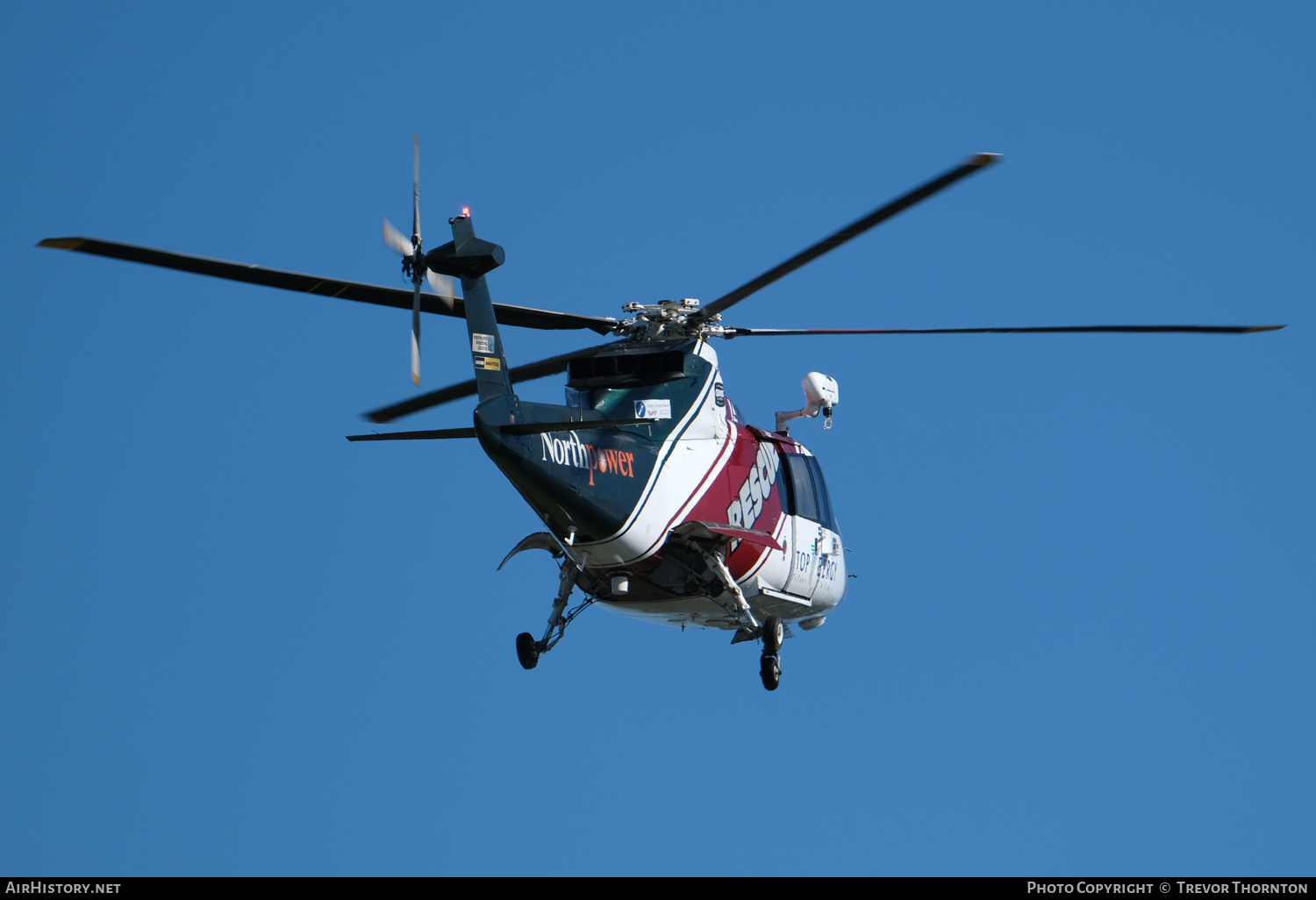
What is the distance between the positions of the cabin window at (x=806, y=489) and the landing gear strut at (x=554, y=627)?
12.8 ft

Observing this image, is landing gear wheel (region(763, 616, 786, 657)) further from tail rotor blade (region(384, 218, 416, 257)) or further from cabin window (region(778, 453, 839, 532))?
tail rotor blade (region(384, 218, 416, 257))

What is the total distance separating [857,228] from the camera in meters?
18.8

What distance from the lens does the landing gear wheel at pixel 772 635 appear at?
71.6ft

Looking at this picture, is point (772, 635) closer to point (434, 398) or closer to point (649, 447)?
point (649, 447)

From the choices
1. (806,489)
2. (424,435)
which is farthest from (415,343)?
(806,489)

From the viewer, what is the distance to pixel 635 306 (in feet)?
76.0

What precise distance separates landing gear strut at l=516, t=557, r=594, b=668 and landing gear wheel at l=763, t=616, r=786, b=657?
2.60 m

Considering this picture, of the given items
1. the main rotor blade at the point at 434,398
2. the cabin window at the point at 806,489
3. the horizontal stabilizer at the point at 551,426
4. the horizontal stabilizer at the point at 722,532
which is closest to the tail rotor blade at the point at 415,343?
the horizontal stabilizer at the point at 551,426

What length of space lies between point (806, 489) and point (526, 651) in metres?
5.47

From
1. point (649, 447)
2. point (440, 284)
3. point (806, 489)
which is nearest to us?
point (440, 284)

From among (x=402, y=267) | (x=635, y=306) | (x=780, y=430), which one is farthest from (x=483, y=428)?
(x=780, y=430)

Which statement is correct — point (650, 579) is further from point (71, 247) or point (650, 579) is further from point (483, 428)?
point (71, 247)

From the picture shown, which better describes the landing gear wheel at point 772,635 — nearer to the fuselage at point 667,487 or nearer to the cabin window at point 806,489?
the fuselage at point 667,487
